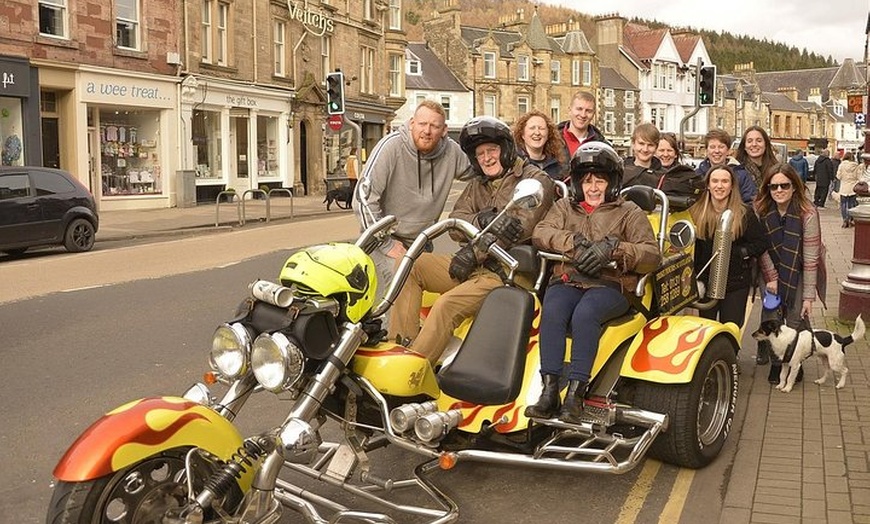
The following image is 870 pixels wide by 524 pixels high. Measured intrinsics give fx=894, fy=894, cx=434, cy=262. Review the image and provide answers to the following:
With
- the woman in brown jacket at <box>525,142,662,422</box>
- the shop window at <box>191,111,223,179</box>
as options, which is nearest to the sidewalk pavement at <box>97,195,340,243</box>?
the shop window at <box>191,111,223,179</box>

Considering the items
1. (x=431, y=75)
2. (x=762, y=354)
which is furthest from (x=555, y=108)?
(x=762, y=354)

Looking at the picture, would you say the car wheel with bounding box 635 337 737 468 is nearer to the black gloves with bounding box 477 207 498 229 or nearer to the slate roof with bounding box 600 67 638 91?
the black gloves with bounding box 477 207 498 229

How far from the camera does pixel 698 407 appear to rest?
15.8 ft

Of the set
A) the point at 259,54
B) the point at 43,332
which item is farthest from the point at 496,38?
the point at 43,332

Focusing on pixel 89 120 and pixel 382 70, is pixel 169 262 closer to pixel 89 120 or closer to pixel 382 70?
pixel 89 120

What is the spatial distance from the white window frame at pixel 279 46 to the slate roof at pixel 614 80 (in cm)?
4261

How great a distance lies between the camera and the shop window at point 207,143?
1150 inches

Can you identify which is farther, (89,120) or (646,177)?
(89,120)

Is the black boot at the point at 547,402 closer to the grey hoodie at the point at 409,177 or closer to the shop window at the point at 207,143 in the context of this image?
the grey hoodie at the point at 409,177

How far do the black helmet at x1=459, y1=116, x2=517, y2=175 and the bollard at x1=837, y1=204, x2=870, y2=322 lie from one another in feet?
16.5

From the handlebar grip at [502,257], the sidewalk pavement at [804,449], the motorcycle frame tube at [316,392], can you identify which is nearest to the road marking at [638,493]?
the sidewalk pavement at [804,449]

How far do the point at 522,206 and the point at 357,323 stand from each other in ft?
2.77

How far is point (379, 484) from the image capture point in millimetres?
3752

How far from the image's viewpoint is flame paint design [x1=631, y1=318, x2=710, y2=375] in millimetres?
4672
